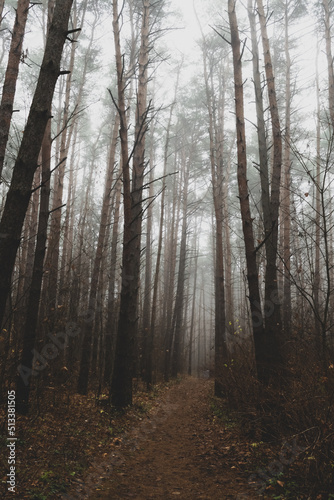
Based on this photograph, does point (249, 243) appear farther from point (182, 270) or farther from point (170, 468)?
point (182, 270)

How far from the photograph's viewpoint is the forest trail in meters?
3.23

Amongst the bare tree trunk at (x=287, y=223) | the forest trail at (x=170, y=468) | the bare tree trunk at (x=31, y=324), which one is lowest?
the forest trail at (x=170, y=468)

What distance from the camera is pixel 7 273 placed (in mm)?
2562

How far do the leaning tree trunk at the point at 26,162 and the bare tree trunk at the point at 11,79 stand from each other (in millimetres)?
2890

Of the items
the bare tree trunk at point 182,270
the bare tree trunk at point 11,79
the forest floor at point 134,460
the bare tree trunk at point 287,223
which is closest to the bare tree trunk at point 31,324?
the forest floor at point 134,460

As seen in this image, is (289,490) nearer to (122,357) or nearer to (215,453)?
(215,453)

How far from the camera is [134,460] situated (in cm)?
423

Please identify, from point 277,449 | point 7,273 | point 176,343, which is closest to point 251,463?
point 277,449

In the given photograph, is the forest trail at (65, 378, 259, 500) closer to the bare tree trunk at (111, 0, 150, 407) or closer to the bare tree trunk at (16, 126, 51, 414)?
the bare tree trunk at (111, 0, 150, 407)

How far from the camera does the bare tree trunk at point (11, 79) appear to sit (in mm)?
5457

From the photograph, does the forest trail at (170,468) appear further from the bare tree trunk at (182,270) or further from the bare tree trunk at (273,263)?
the bare tree trunk at (182,270)

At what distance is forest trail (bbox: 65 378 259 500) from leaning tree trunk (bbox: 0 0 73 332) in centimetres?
218

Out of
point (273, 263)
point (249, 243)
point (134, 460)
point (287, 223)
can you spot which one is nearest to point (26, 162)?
point (249, 243)

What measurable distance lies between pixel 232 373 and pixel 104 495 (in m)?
3.34
